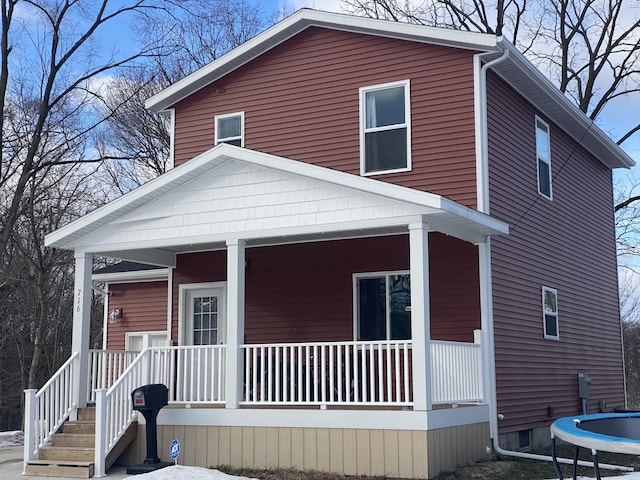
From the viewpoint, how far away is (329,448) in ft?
35.2

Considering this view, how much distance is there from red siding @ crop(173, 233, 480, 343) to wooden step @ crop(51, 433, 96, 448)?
11.5 ft

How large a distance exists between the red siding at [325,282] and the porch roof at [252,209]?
505 mm

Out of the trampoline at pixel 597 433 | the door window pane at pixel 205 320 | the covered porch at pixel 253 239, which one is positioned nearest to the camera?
the trampoline at pixel 597 433

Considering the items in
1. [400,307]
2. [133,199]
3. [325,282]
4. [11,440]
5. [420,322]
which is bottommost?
[11,440]

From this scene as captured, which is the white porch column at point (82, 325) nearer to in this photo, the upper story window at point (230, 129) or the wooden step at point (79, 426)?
the wooden step at point (79, 426)

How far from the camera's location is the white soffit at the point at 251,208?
10805 mm

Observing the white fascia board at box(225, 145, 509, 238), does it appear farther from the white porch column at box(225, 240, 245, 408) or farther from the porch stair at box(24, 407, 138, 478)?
the porch stair at box(24, 407, 138, 478)

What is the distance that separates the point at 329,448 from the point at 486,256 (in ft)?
12.6

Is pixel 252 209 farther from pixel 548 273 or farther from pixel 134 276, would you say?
pixel 134 276

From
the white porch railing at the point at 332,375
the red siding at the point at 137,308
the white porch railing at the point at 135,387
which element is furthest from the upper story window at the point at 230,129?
the white porch railing at the point at 135,387

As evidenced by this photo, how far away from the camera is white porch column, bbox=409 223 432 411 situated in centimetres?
1020

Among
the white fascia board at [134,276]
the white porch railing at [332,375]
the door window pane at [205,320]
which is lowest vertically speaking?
the white porch railing at [332,375]

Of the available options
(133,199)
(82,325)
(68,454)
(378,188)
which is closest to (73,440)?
(68,454)

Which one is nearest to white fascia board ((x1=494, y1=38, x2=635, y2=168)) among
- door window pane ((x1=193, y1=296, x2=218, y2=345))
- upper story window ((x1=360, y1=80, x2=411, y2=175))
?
upper story window ((x1=360, y1=80, x2=411, y2=175))
